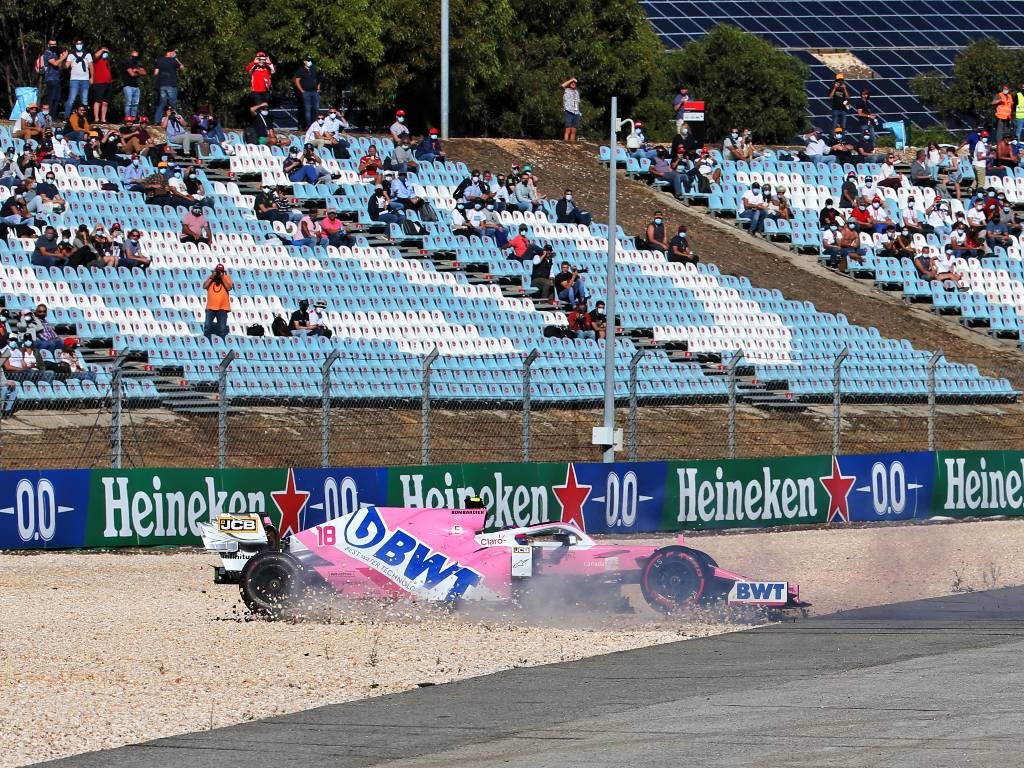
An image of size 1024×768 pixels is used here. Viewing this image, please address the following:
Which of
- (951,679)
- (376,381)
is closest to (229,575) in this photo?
(951,679)

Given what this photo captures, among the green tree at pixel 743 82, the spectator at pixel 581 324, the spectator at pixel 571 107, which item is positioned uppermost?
the green tree at pixel 743 82

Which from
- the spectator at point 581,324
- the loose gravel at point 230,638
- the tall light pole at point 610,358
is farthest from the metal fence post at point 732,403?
the spectator at point 581,324

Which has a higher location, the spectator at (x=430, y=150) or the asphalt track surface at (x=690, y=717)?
the spectator at (x=430, y=150)

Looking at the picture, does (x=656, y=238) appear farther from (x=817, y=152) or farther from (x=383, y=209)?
(x=817, y=152)

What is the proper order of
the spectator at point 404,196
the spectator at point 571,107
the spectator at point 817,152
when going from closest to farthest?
the spectator at point 404,196
the spectator at point 571,107
the spectator at point 817,152

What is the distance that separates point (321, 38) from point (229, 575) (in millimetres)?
33232

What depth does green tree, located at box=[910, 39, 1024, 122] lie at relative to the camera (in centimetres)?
6062

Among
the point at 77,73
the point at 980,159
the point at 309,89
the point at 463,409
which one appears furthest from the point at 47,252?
the point at 980,159

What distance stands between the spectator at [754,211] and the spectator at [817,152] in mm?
2352

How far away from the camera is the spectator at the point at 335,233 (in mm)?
30422

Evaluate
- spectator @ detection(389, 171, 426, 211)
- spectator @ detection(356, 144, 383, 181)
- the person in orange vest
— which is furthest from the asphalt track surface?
the person in orange vest

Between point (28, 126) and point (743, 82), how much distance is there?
108ft

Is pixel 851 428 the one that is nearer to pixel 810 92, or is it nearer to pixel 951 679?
pixel 951 679

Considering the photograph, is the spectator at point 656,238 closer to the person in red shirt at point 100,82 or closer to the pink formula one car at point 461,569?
the person in red shirt at point 100,82
